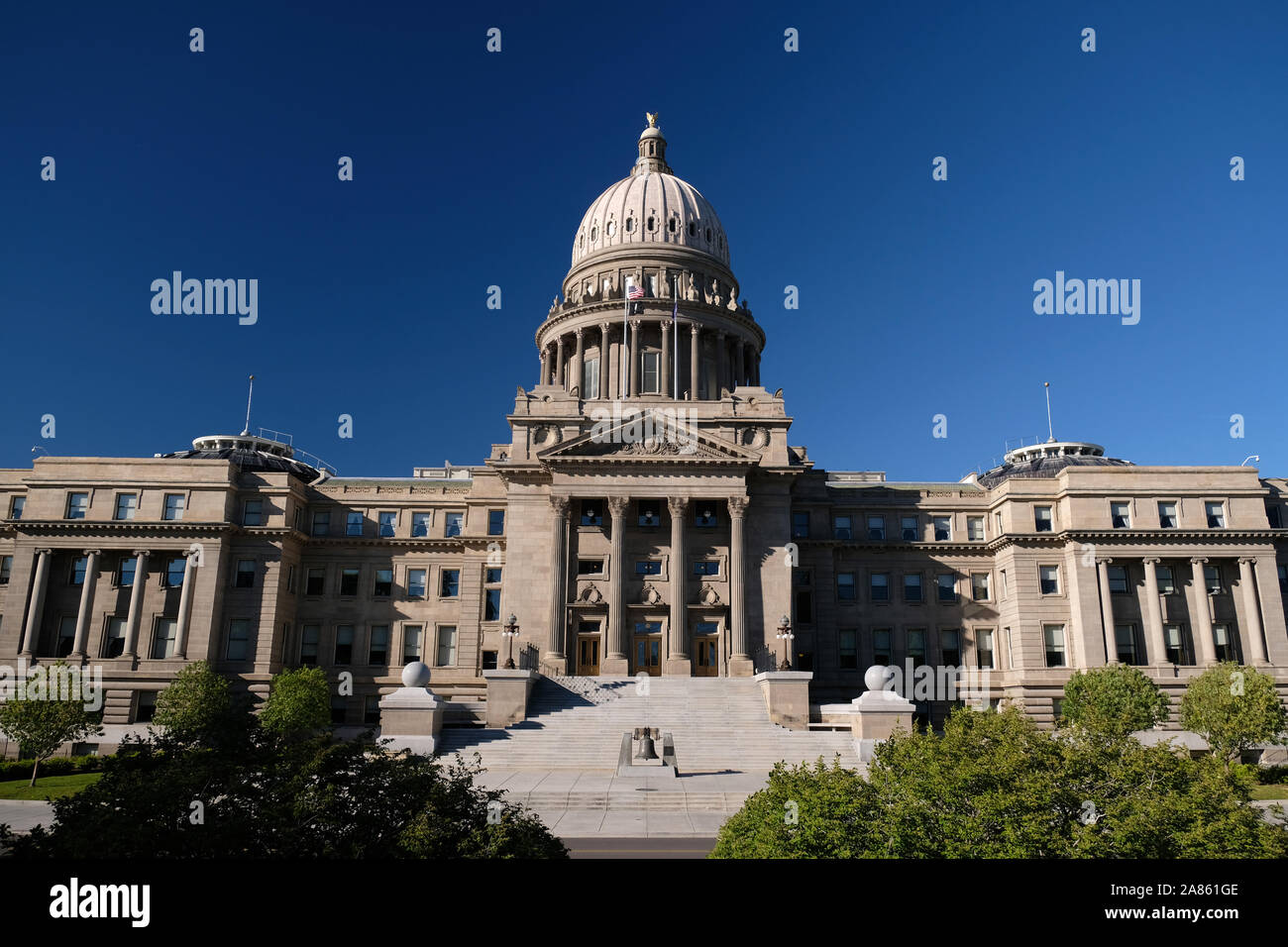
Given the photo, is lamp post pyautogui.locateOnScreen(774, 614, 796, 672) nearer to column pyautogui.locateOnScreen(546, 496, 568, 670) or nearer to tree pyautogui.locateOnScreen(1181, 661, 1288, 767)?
column pyautogui.locateOnScreen(546, 496, 568, 670)

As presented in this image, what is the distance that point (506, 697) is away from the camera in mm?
43281

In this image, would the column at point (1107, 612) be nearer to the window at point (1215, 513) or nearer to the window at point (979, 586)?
the window at point (1215, 513)

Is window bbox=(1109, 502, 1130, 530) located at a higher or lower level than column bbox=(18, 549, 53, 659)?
higher

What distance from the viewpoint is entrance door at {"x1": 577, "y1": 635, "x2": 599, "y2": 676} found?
55.0 m

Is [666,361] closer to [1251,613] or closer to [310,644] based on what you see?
[310,644]

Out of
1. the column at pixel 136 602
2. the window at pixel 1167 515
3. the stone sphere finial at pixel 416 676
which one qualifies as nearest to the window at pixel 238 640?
the column at pixel 136 602

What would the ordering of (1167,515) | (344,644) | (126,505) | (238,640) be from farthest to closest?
(344,644) < (126,505) < (1167,515) < (238,640)

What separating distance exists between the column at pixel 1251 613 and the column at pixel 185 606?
219 ft

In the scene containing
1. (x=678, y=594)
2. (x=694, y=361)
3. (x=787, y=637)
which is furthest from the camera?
(x=694, y=361)

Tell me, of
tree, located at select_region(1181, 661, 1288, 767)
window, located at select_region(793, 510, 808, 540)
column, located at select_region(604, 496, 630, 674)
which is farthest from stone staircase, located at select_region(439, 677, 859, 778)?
window, located at select_region(793, 510, 808, 540)

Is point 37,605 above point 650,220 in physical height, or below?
below

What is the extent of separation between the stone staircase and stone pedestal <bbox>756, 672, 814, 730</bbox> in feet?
2.16

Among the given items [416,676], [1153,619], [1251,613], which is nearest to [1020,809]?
[416,676]

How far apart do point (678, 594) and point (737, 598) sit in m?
3.57
